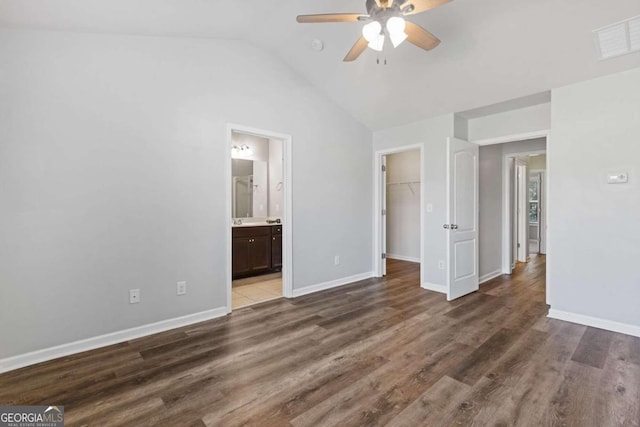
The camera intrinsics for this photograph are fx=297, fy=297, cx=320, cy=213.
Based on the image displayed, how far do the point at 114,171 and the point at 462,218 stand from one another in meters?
4.01

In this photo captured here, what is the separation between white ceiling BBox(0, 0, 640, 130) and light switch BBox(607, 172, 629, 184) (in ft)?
3.18

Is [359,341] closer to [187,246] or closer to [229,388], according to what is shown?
[229,388]

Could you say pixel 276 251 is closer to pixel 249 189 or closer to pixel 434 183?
pixel 249 189

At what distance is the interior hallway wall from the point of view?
639cm

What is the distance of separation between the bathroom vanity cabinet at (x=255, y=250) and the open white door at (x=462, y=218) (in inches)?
112

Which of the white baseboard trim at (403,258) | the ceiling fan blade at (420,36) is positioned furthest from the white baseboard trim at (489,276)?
the ceiling fan blade at (420,36)

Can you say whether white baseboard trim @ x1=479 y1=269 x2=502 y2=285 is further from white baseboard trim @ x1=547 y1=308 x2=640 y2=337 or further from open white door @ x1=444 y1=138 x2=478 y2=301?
white baseboard trim @ x1=547 y1=308 x2=640 y2=337

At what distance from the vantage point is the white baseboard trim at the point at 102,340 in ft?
7.52

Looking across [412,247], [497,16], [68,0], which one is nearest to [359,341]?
[497,16]

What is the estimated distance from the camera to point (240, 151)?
5.60 meters

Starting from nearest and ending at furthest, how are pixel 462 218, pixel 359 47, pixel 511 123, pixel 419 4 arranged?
pixel 419 4 < pixel 359 47 < pixel 511 123 < pixel 462 218

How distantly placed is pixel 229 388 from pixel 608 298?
357 centimetres

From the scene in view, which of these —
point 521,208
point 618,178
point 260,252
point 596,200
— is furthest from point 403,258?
point 618,178

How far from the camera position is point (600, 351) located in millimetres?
2482
